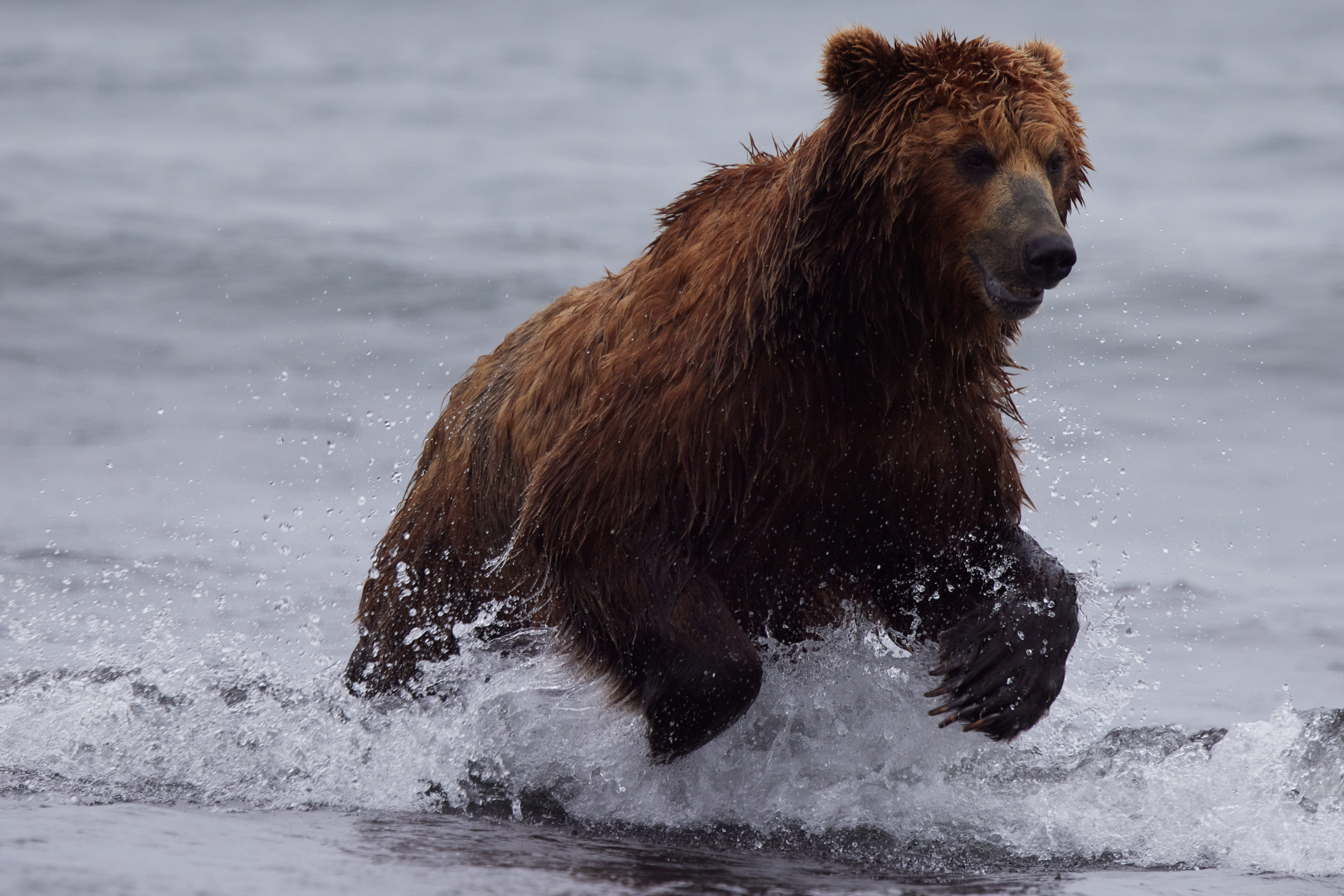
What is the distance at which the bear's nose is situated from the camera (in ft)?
11.7

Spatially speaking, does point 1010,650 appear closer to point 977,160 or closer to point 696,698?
point 696,698

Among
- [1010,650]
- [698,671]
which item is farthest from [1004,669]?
[698,671]

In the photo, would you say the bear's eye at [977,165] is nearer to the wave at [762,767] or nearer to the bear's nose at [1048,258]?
the bear's nose at [1048,258]

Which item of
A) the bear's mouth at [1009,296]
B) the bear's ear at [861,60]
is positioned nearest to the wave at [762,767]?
the bear's mouth at [1009,296]

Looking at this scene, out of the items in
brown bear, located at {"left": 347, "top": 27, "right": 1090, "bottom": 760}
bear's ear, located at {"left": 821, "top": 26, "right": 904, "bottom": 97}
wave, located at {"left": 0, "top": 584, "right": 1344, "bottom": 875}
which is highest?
bear's ear, located at {"left": 821, "top": 26, "right": 904, "bottom": 97}

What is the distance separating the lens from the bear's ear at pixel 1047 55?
13.6 feet

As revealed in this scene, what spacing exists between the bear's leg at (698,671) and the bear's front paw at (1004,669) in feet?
1.64

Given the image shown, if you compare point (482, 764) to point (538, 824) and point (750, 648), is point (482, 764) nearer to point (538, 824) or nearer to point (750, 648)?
point (538, 824)

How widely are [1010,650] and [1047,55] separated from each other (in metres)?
1.53

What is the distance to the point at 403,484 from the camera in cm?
896

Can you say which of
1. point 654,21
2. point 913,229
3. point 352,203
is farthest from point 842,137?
point 654,21

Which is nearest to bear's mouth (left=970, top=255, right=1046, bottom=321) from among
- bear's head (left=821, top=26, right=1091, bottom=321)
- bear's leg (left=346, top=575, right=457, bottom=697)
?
bear's head (left=821, top=26, right=1091, bottom=321)

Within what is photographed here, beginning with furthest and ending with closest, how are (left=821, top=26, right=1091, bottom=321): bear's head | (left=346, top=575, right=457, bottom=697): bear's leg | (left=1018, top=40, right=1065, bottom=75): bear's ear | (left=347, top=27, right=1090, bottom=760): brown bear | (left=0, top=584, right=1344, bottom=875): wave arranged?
(left=346, top=575, right=457, bottom=697): bear's leg → (left=1018, top=40, right=1065, bottom=75): bear's ear → (left=0, top=584, right=1344, bottom=875): wave → (left=347, top=27, right=1090, bottom=760): brown bear → (left=821, top=26, right=1091, bottom=321): bear's head

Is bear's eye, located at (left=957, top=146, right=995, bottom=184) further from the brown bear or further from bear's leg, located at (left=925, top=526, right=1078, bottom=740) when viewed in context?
bear's leg, located at (left=925, top=526, right=1078, bottom=740)
